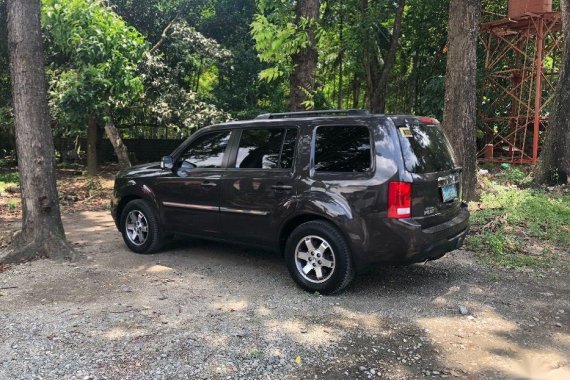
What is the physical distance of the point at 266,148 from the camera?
5668 mm

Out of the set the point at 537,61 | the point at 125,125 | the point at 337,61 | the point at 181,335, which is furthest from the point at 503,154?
the point at 181,335

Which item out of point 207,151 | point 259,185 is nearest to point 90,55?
point 207,151

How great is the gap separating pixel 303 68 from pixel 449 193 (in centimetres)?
549

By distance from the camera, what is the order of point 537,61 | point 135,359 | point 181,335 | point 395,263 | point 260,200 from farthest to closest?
point 537,61 < point 260,200 < point 395,263 < point 181,335 < point 135,359

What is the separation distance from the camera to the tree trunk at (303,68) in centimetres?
970

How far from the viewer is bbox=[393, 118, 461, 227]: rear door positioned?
187 inches

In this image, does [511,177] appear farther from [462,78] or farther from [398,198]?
[398,198]

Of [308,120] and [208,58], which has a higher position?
[208,58]

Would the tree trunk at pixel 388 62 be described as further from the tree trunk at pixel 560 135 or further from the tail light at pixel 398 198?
the tail light at pixel 398 198

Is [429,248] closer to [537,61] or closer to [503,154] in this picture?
[537,61]

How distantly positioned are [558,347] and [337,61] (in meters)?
15.4

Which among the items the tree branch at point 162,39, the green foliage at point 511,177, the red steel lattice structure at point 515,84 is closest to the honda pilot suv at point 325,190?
the green foliage at point 511,177

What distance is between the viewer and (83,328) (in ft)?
14.4

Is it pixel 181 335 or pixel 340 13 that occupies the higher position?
pixel 340 13
